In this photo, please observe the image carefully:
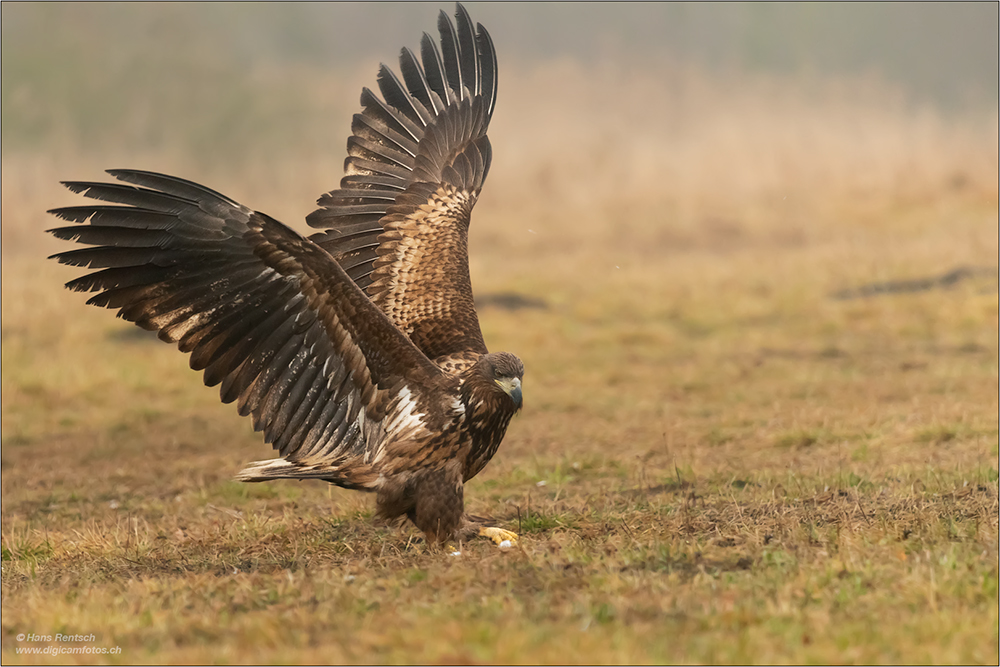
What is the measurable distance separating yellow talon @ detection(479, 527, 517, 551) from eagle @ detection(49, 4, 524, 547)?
0.02 metres

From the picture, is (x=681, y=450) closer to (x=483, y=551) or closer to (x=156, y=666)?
(x=483, y=551)

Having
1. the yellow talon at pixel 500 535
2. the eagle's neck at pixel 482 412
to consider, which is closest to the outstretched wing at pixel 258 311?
the eagle's neck at pixel 482 412

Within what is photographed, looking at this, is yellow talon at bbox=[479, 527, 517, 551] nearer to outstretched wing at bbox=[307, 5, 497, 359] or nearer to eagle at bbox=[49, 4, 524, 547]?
eagle at bbox=[49, 4, 524, 547]

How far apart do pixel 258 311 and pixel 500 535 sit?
6.28 feet

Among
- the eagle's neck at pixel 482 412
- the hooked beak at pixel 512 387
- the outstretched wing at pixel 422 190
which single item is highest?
the outstretched wing at pixel 422 190

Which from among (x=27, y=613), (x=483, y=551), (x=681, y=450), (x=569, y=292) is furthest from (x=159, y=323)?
(x=569, y=292)

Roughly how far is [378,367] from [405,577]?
4.59 ft

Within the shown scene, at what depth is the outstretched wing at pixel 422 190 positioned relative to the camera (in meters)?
7.70

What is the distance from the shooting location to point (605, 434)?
11.9 meters

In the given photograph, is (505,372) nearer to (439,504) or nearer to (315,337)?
(439,504)

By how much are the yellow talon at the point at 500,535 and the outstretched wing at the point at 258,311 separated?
77 cm

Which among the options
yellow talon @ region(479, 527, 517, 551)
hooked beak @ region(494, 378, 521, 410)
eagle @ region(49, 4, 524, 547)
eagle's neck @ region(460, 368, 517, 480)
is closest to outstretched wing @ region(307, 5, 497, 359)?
eagle @ region(49, 4, 524, 547)

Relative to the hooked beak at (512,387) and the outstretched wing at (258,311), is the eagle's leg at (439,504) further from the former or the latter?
the hooked beak at (512,387)

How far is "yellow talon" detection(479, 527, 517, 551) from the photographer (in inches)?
252
